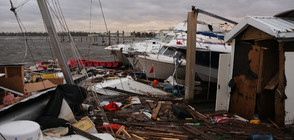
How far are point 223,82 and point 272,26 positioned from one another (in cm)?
241

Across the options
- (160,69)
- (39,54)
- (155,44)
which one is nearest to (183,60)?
(160,69)

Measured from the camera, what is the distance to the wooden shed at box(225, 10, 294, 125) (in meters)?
5.35

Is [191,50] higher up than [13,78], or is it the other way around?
[191,50]

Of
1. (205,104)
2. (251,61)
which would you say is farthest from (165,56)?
(251,61)

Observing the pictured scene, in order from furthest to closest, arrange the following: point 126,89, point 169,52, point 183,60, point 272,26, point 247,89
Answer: point 169,52 → point 183,60 → point 126,89 → point 247,89 → point 272,26

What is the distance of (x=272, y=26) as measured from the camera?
17.5 feet

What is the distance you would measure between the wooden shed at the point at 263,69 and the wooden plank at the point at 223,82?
0.50ft

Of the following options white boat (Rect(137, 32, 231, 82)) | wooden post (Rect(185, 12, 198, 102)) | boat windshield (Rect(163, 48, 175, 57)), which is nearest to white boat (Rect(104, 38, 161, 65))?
boat windshield (Rect(163, 48, 175, 57))

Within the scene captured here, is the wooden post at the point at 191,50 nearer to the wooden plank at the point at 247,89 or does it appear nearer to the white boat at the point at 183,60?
the wooden plank at the point at 247,89

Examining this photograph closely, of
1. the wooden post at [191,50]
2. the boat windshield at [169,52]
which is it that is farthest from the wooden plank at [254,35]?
the boat windshield at [169,52]

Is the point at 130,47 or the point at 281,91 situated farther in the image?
the point at 130,47

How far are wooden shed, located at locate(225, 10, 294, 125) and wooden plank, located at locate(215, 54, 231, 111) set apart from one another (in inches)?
6.0

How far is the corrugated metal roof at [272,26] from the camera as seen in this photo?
512cm

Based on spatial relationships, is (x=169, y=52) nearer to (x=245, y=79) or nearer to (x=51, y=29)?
(x=245, y=79)
